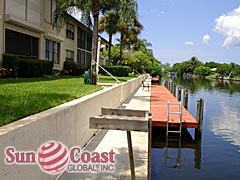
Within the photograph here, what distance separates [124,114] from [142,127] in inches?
33.7

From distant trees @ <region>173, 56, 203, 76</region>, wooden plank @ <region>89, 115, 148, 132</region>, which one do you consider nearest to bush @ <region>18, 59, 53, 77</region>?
wooden plank @ <region>89, 115, 148, 132</region>

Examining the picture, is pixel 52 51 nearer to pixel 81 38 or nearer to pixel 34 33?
pixel 34 33

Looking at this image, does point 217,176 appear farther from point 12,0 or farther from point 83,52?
point 83,52

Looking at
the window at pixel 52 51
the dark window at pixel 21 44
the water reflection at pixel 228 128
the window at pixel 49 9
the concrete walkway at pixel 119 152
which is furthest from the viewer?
the window at pixel 52 51

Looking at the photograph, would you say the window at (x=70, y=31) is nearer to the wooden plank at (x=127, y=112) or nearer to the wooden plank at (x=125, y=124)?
the wooden plank at (x=127, y=112)

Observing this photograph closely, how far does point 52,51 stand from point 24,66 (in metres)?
8.39

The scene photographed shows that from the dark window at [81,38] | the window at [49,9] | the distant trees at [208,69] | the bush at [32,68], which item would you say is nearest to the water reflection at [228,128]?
the bush at [32,68]

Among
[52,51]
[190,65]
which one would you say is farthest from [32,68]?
[190,65]

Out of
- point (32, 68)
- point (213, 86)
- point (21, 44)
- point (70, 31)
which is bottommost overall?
point (213, 86)

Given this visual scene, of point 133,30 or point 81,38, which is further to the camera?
point 133,30

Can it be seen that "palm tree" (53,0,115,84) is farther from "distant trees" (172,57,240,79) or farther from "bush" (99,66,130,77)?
"distant trees" (172,57,240,79)

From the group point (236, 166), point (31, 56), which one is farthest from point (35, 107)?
point (31, 56)

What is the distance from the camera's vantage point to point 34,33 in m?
24.2

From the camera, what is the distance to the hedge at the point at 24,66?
18.7 meters
